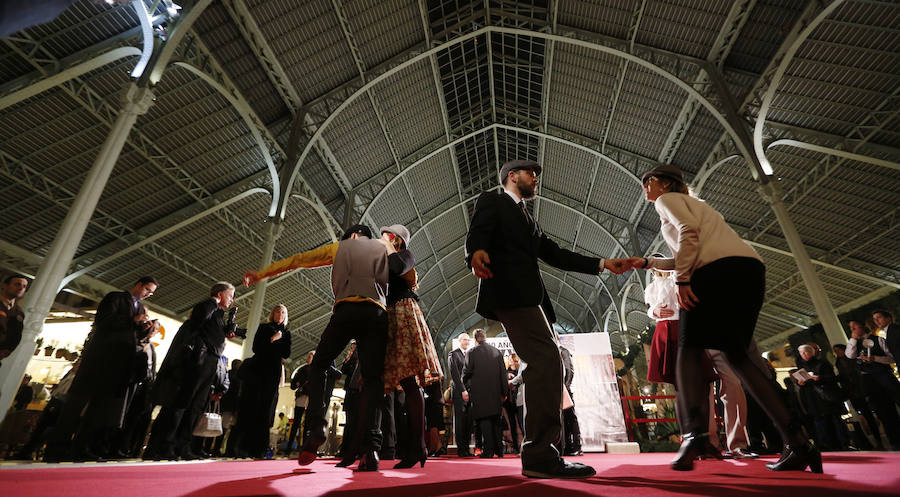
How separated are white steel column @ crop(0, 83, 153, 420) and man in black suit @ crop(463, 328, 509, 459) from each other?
4.78 metres

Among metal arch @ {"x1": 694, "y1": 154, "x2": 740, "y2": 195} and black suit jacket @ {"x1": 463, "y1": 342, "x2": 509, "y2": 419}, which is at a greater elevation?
metal arch @ {"x1": 694, "y1": 154, "x2": 740, "y2": 195}

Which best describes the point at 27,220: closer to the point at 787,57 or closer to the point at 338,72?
the point at 338,72

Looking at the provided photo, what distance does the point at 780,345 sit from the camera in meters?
18.1

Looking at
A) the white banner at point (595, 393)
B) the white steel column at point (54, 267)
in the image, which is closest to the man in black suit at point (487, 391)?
the white banner at point (595, 393)

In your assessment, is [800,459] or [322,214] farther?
Result: [322,214]

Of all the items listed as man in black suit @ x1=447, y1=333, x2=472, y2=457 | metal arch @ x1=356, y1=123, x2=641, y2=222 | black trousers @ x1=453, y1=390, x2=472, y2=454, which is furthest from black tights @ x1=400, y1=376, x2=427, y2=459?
metal arch @ x1=356, y1=123, x2=641, y2=222

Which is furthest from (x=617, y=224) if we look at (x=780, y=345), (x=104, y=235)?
(x=104, y=235)

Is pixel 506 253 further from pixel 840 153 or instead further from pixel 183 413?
pixel 840 153

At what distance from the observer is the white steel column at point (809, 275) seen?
23.8 feet

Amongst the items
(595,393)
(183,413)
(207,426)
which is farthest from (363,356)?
(595,393)

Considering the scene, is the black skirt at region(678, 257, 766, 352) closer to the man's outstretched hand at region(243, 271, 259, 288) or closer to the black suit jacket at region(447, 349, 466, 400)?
the man's outstretched hand at region(243, 271, 259, 288)

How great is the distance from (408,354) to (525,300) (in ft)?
3.89

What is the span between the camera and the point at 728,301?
5.94 ft

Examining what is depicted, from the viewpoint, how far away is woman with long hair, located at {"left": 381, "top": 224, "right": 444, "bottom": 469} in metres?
2.73
